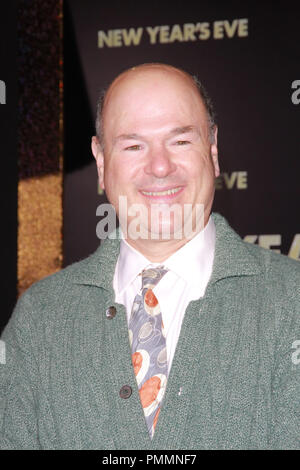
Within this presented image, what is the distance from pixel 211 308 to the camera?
4.46ft

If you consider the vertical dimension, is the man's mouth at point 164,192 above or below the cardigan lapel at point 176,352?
above

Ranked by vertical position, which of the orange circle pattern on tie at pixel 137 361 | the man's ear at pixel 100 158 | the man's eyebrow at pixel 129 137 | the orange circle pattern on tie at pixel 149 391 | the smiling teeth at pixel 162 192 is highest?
the man's eyebrow at pixel 129 137

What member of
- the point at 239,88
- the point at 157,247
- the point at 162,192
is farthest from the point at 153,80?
the point at 239,88

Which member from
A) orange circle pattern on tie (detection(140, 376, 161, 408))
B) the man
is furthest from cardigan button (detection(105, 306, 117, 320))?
orange circle pattern on tie (detection(140, 376, 161, 408))

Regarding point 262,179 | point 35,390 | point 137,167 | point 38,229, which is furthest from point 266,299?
point 38,229

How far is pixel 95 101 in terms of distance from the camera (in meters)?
2.54

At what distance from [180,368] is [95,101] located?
1513mm

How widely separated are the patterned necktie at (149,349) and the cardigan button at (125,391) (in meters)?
0.04

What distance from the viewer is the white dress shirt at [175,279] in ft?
4.60

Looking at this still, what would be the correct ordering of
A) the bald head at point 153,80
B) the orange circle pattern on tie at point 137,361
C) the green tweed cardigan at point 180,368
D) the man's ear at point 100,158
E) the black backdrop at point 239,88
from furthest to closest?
1. the black backdrop at point 239,88
2. the man's ear at point 100,158
3. the bald head at point 153,80
4. the orange circle pattern on tie at point 137,361
5. the green tweed cardigan at point 180,368

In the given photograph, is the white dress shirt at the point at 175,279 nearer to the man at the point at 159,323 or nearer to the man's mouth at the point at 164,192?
the man at the point at 159,323

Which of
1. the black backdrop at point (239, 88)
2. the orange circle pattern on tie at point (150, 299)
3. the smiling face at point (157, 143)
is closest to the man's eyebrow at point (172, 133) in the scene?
the smiling face at point (157, 143)

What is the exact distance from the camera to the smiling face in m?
1.42

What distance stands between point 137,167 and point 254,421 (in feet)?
1.97
